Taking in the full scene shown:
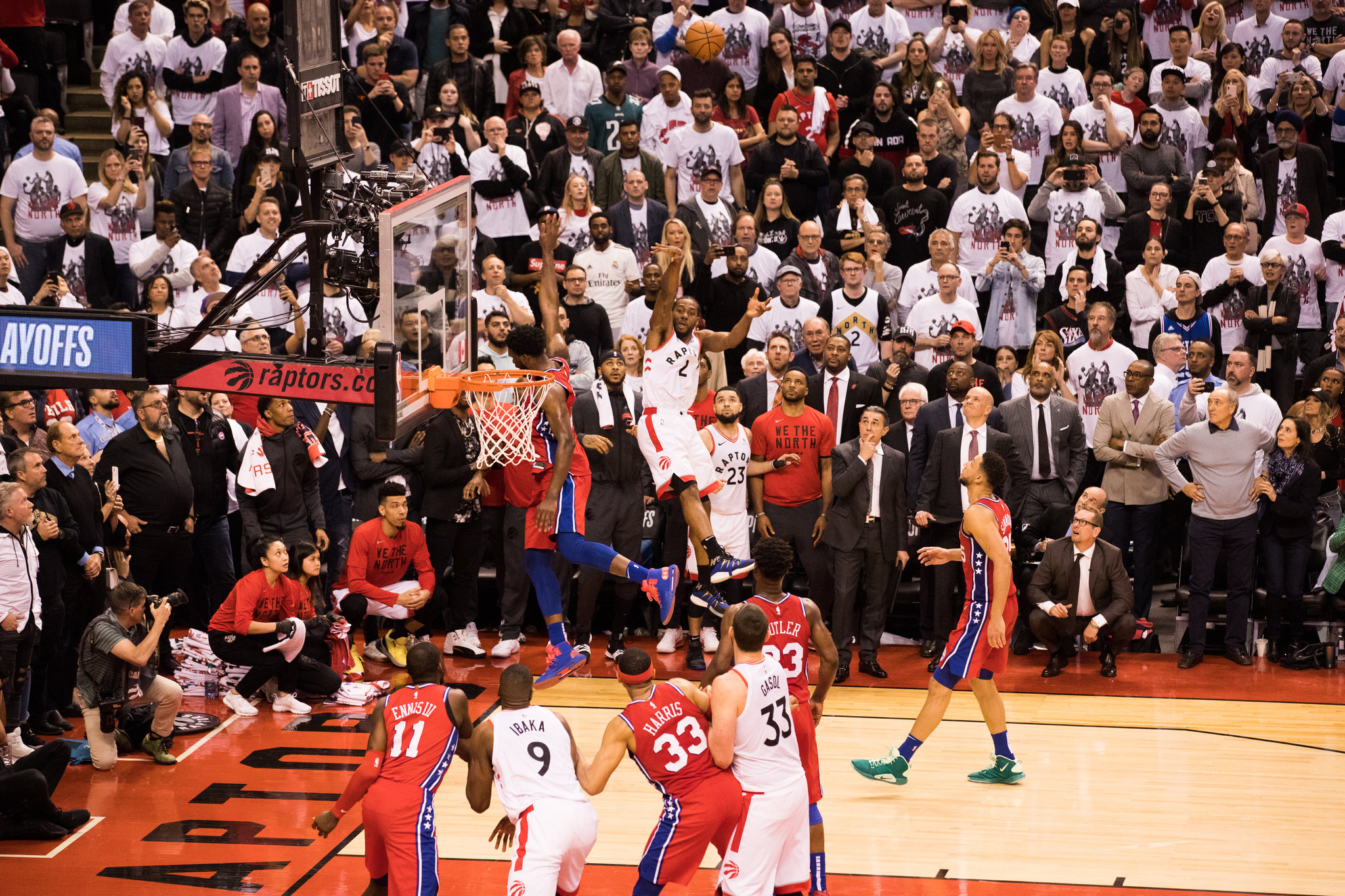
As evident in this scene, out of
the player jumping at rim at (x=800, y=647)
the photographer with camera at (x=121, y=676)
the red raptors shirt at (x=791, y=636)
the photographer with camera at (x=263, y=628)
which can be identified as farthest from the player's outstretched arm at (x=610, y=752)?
the photographer with camera at (x=263, y=628)

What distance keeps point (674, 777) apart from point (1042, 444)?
6349 millimetres

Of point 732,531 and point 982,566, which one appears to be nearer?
point 982,566

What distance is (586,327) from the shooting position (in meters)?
13.6

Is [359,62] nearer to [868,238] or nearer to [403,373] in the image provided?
[868,238]

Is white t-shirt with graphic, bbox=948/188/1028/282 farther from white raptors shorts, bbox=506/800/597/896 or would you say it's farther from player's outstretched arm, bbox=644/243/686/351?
white raptors shorts, bbox=506/800/597/896

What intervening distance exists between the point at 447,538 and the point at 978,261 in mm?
5866

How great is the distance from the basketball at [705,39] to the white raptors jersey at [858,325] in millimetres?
4542

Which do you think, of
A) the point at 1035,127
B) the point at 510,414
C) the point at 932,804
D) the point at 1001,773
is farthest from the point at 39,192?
the point at 1001,773

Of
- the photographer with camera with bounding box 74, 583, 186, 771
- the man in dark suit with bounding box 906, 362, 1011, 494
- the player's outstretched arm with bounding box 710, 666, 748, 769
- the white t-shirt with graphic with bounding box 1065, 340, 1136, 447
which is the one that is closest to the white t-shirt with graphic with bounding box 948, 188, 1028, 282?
the white t-shirt with graphic with bounding box 1065, 340, 1136, 447

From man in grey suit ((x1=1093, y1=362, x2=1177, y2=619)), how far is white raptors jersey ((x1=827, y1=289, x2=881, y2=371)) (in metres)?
2.10

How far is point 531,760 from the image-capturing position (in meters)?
7.07

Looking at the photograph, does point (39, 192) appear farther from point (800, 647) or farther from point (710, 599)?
point (800, 647)

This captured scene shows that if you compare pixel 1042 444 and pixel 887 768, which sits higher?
pixel 1042 444

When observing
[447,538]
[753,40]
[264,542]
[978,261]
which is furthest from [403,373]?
[753,40]
